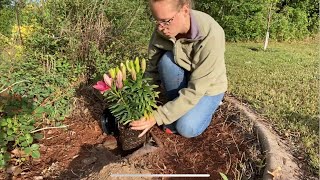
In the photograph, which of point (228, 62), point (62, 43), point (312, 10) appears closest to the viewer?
point (62, 43)

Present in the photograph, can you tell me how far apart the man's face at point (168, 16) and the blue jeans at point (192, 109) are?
0.45m

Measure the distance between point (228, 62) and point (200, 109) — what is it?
9.58ft

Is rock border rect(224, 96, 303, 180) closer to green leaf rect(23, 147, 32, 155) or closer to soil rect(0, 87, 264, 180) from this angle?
soil rect(0, 87, 264, 180)

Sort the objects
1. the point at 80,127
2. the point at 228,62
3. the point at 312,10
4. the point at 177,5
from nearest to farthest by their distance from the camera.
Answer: the point at 177,5, the point at 80,127, the point at 228,62, the point at 312,10

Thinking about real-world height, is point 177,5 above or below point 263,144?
above

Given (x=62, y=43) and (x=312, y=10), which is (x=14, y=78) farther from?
(x=312, y=10)

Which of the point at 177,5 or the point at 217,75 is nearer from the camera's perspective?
the point at 177,5

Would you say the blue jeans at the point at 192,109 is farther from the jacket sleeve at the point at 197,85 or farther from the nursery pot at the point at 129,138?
the nursery pot at the point at 129,138

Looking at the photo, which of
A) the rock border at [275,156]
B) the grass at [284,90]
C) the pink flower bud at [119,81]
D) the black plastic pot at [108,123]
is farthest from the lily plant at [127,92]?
the grass at [284,90]

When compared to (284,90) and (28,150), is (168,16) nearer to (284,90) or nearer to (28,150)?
(28,150)

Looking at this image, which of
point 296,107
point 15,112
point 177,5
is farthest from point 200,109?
point 15,112

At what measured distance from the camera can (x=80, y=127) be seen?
9.79ft

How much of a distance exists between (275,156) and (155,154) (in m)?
0.81

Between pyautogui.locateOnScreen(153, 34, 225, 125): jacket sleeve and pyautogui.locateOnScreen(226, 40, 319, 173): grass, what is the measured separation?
0.75 m
